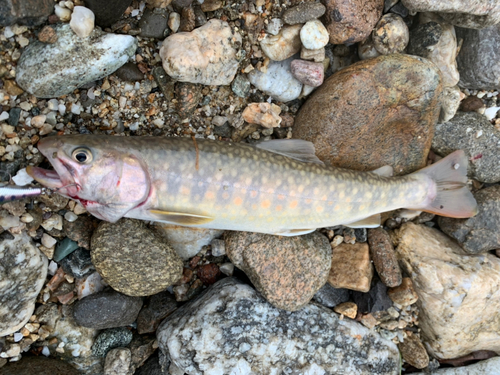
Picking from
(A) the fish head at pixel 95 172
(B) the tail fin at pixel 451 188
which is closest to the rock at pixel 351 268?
(B) the tail fin at pixel 451 188

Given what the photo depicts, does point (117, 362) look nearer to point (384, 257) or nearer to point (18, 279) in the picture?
point (18, 279)

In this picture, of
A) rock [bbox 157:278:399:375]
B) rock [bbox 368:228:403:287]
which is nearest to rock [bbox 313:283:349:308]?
rock [bbox 157:278:399:375]

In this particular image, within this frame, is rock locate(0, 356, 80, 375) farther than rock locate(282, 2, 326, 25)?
No

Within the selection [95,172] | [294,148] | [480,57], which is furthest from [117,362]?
[480,57]

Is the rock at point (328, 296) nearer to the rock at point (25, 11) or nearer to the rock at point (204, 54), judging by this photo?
the rock at point (204, 54)

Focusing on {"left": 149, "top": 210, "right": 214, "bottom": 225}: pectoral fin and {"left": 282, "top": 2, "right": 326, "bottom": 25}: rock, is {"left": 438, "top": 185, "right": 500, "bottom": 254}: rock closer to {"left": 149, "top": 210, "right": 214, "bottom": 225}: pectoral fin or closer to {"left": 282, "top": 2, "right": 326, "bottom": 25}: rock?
{"left": 282, "top": 2, "right": 326, "bottom": 25}: rock
